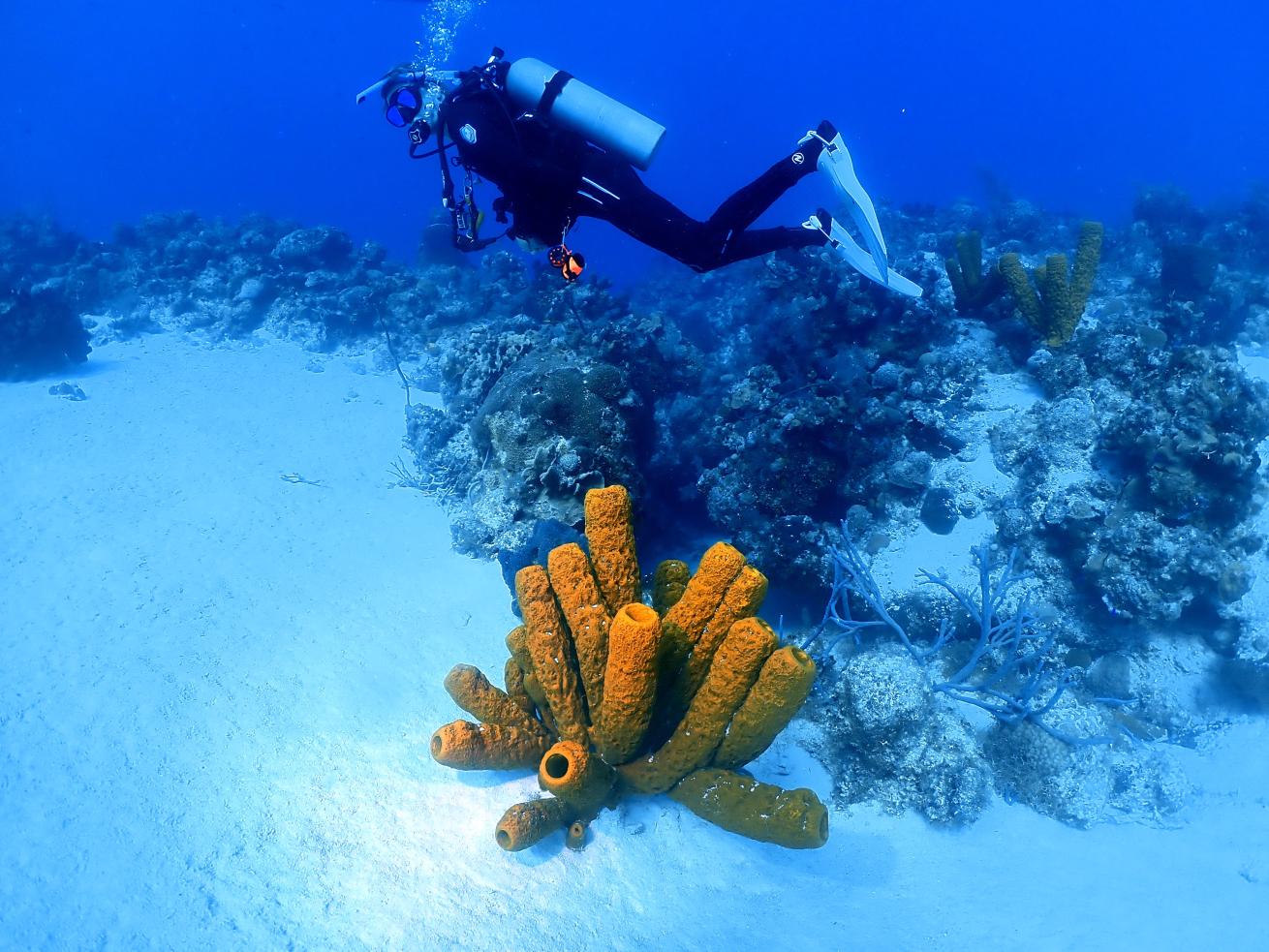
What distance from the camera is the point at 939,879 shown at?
3.78 meters

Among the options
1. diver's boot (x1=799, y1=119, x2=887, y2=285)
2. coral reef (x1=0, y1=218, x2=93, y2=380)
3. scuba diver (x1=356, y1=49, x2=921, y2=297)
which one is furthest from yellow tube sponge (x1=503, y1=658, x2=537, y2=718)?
coral reef (x1=0, y1=218, x2=93, y2=380)

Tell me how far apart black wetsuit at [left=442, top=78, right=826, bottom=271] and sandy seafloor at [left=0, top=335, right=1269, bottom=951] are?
3.33 meters

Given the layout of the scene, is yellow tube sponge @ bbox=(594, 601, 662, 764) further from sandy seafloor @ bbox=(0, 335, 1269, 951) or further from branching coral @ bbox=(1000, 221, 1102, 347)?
branching coral @ bbox=(1000, 221, 1102, 347)

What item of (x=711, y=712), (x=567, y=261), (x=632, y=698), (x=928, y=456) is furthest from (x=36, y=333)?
(x=928, y=456)

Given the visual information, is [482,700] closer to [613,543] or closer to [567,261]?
[613,543]

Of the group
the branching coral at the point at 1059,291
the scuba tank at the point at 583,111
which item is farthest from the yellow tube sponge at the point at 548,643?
the branching coral at the point at 1059,291

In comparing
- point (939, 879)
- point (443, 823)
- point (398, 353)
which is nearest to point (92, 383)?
point (398, 353)

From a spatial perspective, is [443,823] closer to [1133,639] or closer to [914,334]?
[1133,639]

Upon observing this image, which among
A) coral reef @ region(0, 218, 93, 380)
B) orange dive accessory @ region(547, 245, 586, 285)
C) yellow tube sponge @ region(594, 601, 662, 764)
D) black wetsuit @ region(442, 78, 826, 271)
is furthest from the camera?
coral reef @ region(0, 218, 93, 380)

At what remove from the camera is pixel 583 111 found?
5.21 m

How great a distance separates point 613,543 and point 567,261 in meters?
2.79

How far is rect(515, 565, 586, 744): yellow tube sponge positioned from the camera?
11.2ft

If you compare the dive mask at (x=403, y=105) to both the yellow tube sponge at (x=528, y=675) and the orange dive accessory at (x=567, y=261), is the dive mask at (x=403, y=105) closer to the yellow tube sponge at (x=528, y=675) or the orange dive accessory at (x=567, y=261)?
the orange dive accessory at (x=567, y=261)

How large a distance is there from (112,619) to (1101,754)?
299 inches
